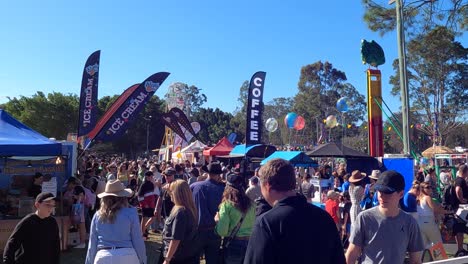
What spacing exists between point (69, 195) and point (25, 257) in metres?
4.54

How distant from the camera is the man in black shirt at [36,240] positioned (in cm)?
366

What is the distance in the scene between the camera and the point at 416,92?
3344cm

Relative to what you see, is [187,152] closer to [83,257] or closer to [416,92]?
[83,257]

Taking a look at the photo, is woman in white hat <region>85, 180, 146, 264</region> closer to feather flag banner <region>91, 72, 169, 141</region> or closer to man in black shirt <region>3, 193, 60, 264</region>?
man in black shirt <region>3, 193, 60, 264</region>

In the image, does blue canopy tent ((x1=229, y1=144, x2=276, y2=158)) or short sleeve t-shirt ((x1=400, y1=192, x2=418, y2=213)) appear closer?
short sleeve t-shirt ((x1=400, y1=192, x2=418, y2=213))

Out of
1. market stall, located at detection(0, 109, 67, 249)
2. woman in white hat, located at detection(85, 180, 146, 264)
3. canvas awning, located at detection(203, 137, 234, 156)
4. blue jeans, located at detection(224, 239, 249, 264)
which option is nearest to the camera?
woman in white hat, located at detection(85, 180, 146, 264)

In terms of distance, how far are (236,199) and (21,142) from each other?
163 inches

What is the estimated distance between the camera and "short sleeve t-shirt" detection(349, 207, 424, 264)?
287 cm

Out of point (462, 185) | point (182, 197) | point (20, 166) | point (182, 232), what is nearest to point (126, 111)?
point (20, 166)

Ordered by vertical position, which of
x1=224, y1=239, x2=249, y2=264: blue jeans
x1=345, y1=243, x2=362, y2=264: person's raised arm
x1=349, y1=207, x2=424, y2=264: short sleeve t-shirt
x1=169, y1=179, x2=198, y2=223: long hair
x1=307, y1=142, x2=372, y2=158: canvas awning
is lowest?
x1=224, y1=239, x2=249, y2=264: blue jeans

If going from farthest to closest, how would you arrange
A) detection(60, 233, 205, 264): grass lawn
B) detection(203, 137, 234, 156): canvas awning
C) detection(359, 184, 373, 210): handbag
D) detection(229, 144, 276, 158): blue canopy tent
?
detection(203, 137, 234, 156): canvas awning → detection(229, 144, 276, 158): blue canopy tent → detection(60, 233, 205, 264): grass lawn → detection(359, 184, 373, 210): handbag

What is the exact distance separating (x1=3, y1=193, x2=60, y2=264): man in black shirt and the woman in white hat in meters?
0.60

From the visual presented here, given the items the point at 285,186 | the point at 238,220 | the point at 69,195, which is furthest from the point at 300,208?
the point at 69,195

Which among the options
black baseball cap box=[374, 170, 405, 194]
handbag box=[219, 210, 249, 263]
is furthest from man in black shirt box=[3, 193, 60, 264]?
black baseball cap box=[374, 170, 405, 194]
